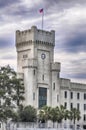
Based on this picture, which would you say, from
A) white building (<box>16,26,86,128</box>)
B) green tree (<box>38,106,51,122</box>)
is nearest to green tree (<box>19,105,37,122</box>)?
green tree (<box>38,106,51,122</box>)

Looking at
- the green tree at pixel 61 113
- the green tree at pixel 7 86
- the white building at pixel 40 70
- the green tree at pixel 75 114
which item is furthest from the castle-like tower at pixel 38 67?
the green tree at pixel 7 86

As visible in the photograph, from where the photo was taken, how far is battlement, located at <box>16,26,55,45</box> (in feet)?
377

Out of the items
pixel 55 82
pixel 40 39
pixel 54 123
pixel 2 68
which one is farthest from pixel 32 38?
pixel 2 68

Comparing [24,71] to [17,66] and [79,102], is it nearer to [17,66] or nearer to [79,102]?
[17,66]

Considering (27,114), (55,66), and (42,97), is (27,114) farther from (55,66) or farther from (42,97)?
(55,66)

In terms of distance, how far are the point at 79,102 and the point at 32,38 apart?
2014 centimetres

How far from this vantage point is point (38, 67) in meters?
114

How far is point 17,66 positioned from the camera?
4572 inches

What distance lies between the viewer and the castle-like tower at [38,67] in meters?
113

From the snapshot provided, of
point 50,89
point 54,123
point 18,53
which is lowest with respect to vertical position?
point 54,123

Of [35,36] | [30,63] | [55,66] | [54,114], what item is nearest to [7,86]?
[54,114]

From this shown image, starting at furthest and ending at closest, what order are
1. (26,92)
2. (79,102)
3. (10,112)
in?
(79,102), (26,92), (10,112)

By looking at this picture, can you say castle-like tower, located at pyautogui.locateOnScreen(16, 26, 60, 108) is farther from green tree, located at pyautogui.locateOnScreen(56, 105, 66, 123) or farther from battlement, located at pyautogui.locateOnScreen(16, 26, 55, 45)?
green tree, located at pyautogui.locateOnScreen(56, 105, 66, 123)

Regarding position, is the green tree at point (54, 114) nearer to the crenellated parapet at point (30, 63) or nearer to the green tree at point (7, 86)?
the crenellated parapet at point (30, 63)
